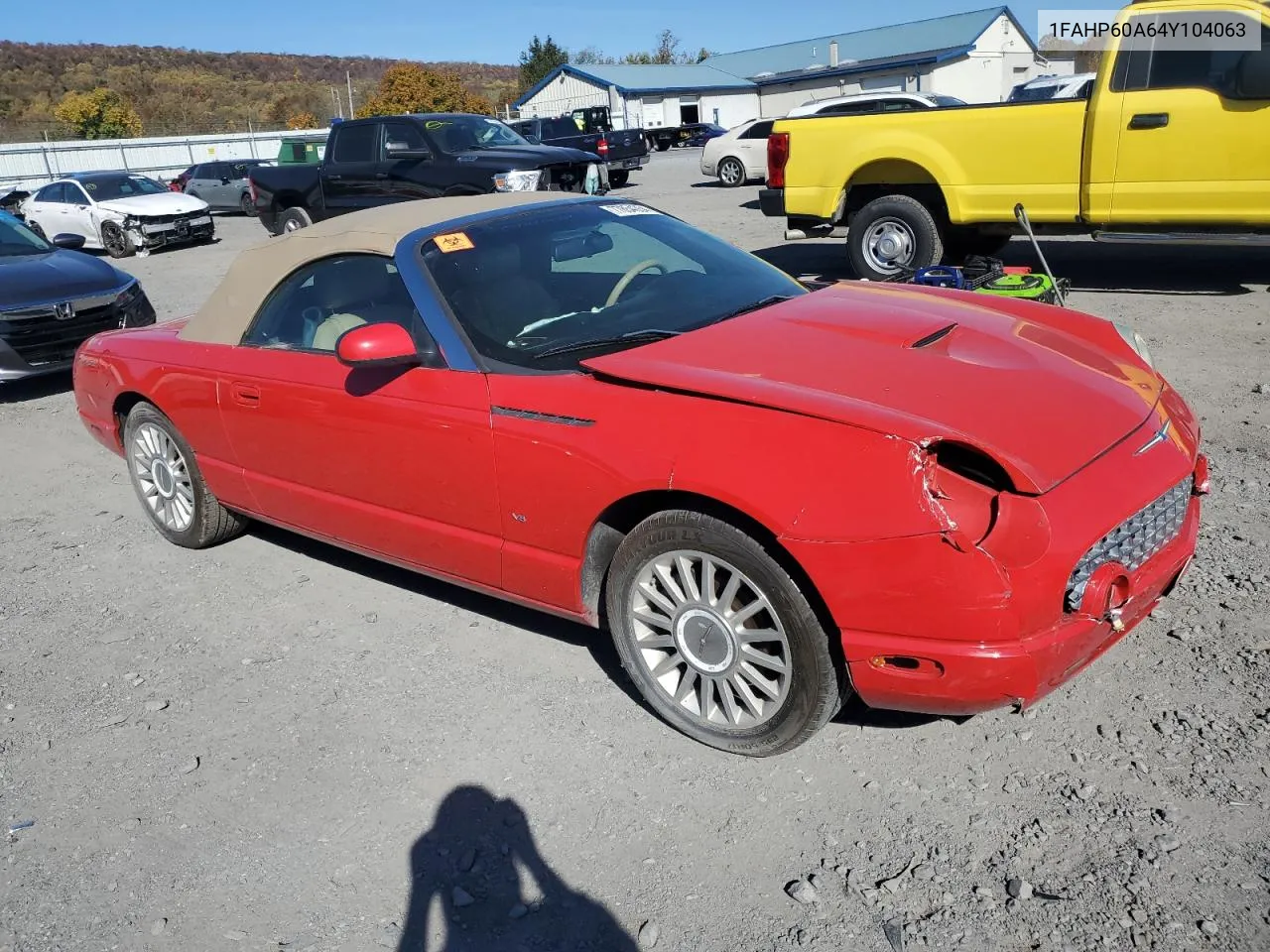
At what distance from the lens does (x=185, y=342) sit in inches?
180

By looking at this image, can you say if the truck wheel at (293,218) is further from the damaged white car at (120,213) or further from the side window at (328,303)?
the side window at (328,303)

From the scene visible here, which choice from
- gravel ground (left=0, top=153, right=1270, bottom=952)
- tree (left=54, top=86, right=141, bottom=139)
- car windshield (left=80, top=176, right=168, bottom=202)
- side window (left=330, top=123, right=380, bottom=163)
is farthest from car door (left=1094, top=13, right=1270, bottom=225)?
tree (left=54, top=86, right=141, bottom=139)

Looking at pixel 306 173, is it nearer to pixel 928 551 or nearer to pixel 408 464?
pixel 408 464

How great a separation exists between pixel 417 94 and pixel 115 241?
4026 cm

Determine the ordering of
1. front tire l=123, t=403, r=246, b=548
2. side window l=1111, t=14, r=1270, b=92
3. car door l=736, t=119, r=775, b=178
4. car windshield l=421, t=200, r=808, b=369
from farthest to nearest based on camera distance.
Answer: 1. car door l=736, t=119, r=775, b=178
2. side window l=1111, t=14, r=1270, b=92
3. front tire l=123, t=403, r=246, b=548
4. car windshield l=421, t=200, r=808, b=369

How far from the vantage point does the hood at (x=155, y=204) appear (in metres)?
18.7

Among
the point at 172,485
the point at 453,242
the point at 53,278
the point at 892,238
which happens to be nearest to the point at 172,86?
the point at 53,278

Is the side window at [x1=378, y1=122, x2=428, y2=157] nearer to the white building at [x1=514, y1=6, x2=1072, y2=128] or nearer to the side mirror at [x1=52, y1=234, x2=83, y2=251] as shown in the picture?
the side mirror at [x1=52, y1=234, x2=83, y2=251]

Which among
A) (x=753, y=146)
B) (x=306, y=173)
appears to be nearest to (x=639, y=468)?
(x=306, y=173)

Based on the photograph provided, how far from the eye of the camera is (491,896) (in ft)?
8.60

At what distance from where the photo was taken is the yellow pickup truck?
25.2 feet

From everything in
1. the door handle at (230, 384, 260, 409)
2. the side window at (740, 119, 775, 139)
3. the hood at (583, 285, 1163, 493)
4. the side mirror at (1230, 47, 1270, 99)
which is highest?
the side mirror at (1230, 47, 1270, 99)

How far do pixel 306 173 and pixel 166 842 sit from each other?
13170 millimetres

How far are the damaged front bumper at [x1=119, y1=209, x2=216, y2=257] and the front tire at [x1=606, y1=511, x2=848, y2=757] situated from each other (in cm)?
1853
